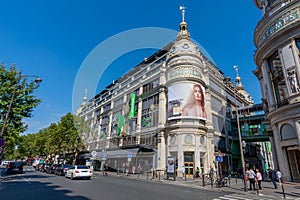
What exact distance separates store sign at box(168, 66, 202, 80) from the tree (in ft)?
70.3

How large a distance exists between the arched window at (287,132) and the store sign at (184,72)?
52.4 feet

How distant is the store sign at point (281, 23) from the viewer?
19.2 metres

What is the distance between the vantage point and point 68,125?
1750 inches

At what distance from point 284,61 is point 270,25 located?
502 centimetres

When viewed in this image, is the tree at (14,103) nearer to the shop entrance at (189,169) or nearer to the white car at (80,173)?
the white car at (80,173)

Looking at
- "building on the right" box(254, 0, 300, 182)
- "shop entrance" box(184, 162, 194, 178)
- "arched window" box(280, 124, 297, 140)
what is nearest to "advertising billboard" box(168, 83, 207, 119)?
"shop entrance" box(184, 162, 194, 178)

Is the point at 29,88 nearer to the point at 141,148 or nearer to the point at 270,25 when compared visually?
the point at 141,148

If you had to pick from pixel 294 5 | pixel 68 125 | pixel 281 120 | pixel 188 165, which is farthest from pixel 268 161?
pixel 68 125

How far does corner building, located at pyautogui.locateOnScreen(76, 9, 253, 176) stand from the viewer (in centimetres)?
A: 2919

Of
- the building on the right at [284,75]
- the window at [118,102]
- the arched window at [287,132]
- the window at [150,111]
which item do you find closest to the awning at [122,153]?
the window at [150,111]

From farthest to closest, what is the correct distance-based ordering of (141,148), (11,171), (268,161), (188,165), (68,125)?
1. (268,161)
2. (68,125)
3. (141,148)
4. (188,165)
5. (11,171)

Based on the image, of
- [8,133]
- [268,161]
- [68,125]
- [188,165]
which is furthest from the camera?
[268,161]

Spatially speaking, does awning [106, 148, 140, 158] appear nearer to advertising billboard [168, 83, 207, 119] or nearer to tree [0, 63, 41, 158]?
advertising billboard [168, 83, 207, 119]

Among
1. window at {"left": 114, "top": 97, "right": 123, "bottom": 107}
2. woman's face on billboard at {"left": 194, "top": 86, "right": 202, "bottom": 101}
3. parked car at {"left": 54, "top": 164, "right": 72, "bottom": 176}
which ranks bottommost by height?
parked car at {"left": 54, "top": 164, "right": 72, "bottom": 176}
